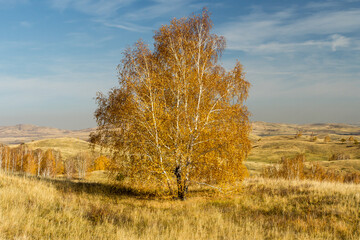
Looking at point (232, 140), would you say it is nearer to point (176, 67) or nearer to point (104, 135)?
point (176, 67)

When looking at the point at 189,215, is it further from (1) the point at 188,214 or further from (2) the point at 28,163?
(2) the point at 28,163

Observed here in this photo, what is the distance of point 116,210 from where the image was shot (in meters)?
12.3

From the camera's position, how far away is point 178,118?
47.6 feet

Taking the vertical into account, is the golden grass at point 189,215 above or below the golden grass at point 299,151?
above

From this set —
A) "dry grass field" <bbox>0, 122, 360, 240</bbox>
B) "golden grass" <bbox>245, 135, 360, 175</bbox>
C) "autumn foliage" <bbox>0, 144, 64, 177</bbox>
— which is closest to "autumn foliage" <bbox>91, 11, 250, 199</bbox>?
"dry grass field" <bbox>0, 122, 360, 240</bbox>

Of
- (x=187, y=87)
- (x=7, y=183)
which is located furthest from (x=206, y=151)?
(x=7, y=183)

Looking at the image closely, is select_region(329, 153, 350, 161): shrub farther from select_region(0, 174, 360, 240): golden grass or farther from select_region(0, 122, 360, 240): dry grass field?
select_region(0, 174, 360, 240): golden grass

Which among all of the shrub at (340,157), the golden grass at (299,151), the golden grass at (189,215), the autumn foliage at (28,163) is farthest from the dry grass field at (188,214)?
the shrub at (340,157)

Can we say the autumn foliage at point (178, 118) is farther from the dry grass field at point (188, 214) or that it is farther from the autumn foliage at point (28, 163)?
the autumn foliage at point (28, 163)

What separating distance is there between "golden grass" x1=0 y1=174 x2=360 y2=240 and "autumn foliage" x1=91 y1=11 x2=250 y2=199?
6.13ft

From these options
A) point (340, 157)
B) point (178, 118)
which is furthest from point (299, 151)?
point (178, 118)

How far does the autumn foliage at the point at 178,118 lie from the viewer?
1446 cm

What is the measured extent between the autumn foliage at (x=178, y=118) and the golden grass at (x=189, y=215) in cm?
187

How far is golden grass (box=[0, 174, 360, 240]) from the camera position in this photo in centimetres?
828
